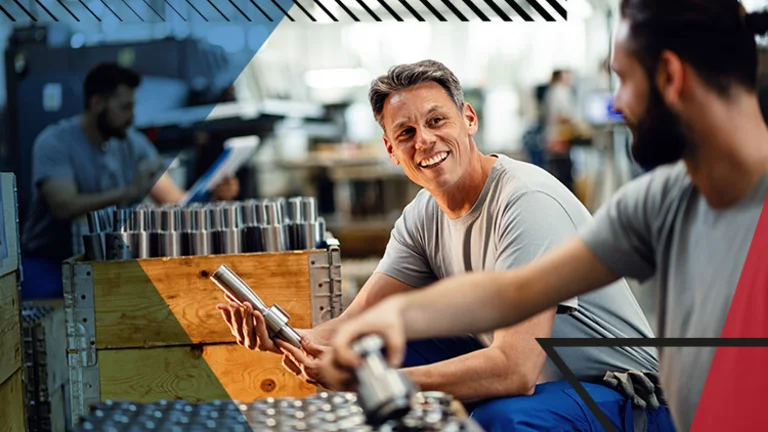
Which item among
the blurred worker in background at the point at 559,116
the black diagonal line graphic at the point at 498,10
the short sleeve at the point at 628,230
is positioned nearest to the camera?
the short sleeve at the point at 628,230

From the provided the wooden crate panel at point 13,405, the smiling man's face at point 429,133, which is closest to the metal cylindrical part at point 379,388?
the smiling man's face at point 429,133

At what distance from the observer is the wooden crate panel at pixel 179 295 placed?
7.68 feet

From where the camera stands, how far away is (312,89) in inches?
418

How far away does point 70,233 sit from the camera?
3500 millimetres

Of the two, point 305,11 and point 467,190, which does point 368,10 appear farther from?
point 467,190

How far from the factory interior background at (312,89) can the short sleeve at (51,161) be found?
0.84ft

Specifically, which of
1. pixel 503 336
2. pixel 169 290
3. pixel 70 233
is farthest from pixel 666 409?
pixel 70 233

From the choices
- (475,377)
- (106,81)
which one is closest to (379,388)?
(475,377)

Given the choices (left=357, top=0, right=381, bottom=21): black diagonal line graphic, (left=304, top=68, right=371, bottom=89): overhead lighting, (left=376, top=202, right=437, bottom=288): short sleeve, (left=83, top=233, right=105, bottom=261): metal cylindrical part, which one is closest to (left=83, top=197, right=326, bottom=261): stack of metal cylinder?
(left=83, top=233, right=105, bottom=261): metal cylindrical part

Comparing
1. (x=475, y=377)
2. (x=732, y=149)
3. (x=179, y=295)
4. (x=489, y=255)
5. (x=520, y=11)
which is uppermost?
(x=520, y=11)

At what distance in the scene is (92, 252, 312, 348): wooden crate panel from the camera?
2340 millimetres

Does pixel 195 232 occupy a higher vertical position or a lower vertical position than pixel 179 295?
higher

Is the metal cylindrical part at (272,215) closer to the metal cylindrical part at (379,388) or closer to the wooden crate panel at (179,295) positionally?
the wooden crate panel at (179,295)

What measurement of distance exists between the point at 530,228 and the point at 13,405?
147cm
